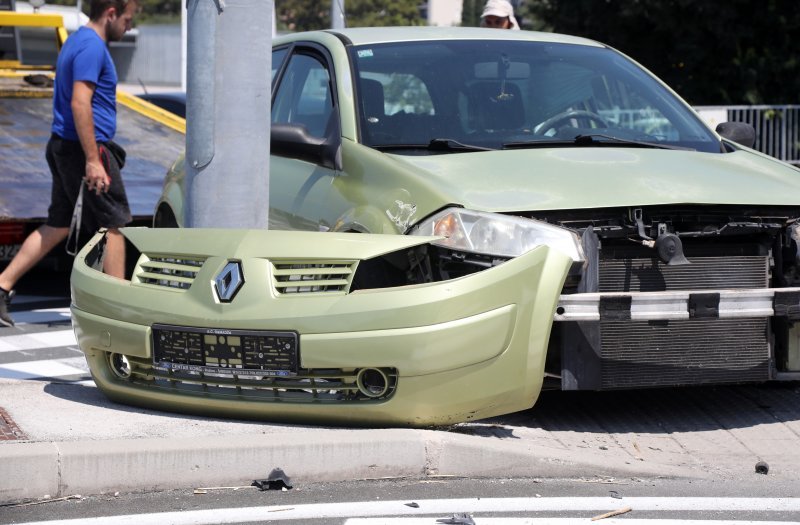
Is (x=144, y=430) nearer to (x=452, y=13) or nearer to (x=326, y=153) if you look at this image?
(x=326, y=153)

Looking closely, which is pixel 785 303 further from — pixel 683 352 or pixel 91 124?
pixel 91 124

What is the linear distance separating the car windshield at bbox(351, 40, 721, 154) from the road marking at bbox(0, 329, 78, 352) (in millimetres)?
2625

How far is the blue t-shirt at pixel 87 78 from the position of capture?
7586 mm

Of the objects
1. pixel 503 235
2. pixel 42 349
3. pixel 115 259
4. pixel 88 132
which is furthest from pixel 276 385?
pixel 42 349

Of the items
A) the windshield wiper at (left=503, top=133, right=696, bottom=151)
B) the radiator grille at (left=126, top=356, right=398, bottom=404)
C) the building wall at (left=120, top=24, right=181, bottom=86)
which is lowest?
the building wall at (left=120, top=24, right=181, bottom=86)

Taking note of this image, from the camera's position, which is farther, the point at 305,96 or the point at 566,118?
the point at 305,96

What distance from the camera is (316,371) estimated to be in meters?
5.07

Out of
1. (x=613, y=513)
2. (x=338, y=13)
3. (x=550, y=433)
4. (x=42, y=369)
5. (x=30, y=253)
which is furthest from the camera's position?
(x=338, y=13)

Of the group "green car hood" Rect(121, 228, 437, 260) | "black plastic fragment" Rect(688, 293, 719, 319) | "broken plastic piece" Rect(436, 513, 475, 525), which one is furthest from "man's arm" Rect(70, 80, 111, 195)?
"broken plastic piece" Rect(436, 513, 475, 525)

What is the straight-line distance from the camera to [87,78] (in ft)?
24.8

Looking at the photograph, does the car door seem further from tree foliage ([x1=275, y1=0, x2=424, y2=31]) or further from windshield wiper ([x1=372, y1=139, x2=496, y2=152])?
tree foliage ([x1=275, y1=0, x2=424, y2=31])

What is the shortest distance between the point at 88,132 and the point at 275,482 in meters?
3.35

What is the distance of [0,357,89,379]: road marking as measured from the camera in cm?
681

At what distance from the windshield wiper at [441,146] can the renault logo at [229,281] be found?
1.07 m
